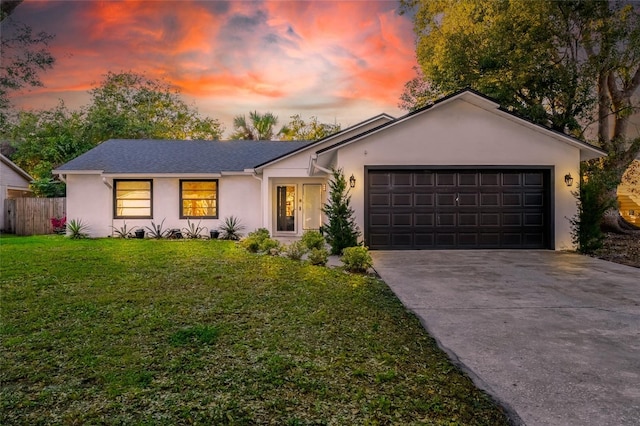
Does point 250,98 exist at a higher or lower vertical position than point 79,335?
higher

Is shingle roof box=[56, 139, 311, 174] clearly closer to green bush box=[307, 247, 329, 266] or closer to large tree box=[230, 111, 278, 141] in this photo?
green bush box=[307, 247, 329, 266]

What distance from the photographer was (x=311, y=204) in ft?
52.1

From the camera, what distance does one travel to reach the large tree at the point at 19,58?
1330 centimetres

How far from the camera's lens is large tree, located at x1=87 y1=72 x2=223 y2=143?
28.0m

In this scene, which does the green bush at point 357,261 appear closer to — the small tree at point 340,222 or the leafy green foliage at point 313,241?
the leafy green foliage at point 313,241

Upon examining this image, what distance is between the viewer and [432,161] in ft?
36.5

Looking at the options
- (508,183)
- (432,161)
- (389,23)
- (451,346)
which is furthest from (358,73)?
(451,346)

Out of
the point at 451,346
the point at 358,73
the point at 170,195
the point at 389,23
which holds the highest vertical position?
the point at 389,23

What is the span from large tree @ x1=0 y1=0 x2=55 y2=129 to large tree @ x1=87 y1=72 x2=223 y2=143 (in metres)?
14.5

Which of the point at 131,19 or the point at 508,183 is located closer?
the point at 508,183

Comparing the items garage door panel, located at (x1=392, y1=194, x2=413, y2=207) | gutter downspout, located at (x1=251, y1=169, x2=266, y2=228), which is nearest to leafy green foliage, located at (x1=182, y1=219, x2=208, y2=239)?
gutter downspout, located at (x1=251, y1=169, x2=266, y2=228)

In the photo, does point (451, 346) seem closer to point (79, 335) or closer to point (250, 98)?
point (79, 335)

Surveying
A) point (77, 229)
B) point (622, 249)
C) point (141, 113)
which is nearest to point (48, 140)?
point (141, 113)

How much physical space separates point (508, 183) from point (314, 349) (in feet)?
31.1
